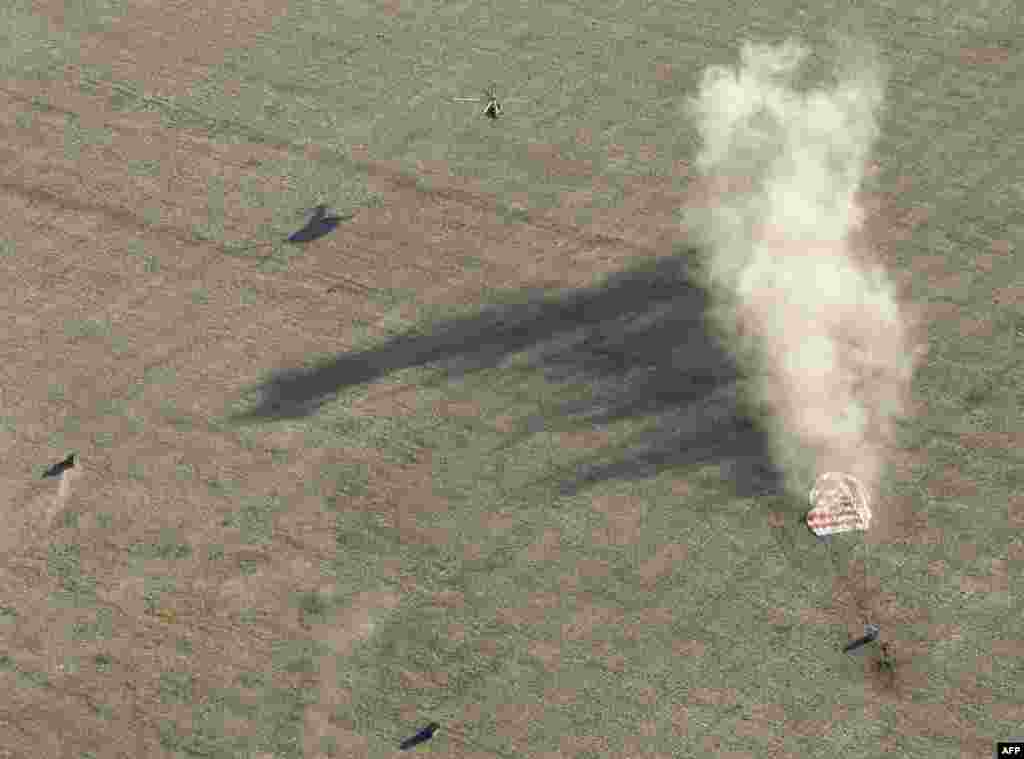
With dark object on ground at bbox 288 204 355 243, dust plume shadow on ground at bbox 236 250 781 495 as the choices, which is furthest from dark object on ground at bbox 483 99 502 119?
dust plume shadow on ground at bbox 236 250 781 495

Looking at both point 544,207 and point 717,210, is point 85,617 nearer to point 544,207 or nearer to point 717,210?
point 544,207

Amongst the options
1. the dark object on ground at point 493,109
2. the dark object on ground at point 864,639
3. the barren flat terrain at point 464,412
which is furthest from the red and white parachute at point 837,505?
the dark object on ground at point 493,109

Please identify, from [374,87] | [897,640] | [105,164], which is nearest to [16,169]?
[105,164]

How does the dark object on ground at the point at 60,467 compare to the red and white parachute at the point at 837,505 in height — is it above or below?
below

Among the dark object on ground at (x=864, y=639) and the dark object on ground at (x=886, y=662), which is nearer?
the dark object on ground at (x=886, y=662)

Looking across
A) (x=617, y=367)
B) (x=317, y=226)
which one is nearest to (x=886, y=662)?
(x=617, y=367)

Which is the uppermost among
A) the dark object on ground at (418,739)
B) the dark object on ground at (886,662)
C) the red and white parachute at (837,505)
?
the red and white parachute at (837,505)

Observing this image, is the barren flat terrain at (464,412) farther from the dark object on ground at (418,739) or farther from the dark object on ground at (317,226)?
the dark object on ground at (317,226)
